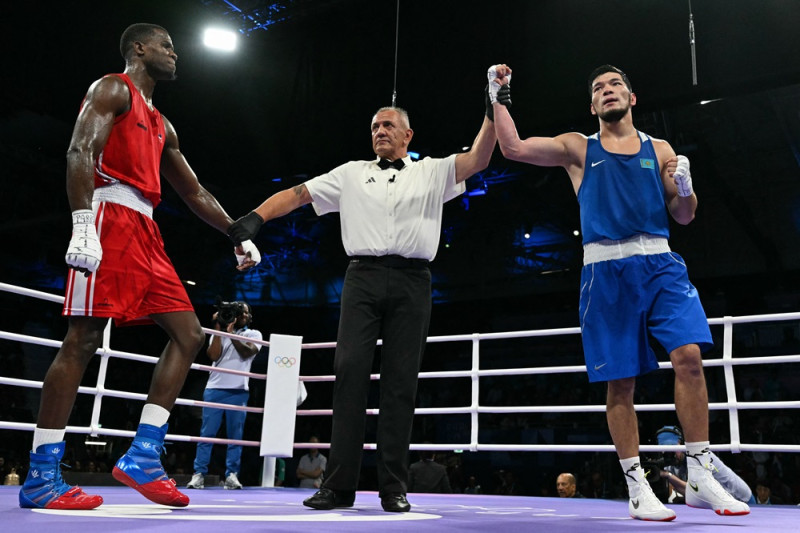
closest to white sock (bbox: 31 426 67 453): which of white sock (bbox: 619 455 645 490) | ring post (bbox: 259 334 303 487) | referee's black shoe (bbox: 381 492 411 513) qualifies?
referee's black shoe (bbox: 381 492 411 513)

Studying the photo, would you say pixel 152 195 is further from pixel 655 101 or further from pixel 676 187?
pixel 655 101

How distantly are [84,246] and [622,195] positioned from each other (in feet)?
5.29

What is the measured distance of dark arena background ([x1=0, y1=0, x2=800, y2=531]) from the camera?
5230mm

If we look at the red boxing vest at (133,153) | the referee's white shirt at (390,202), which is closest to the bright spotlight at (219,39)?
the referee's white shirt at (390,202)

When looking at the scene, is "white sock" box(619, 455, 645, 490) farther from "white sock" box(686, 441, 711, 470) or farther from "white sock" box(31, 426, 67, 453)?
"white sock" box(31, 426, 67, 453)

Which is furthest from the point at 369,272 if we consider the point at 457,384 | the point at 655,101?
the point at 457,384

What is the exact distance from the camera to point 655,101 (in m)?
5.98

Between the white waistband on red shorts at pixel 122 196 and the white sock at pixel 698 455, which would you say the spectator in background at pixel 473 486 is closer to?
the white sock at pixel 698 455

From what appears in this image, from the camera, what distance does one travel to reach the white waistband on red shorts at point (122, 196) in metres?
2.07

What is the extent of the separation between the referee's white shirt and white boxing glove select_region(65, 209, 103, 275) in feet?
2.75

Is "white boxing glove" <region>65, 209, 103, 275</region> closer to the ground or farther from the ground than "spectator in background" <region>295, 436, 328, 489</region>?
farther from the ground

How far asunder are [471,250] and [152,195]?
36.1 ft

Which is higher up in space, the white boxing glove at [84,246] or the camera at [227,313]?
the camera at [227,313]

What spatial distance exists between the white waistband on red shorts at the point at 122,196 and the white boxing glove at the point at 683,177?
1609 millimetres
